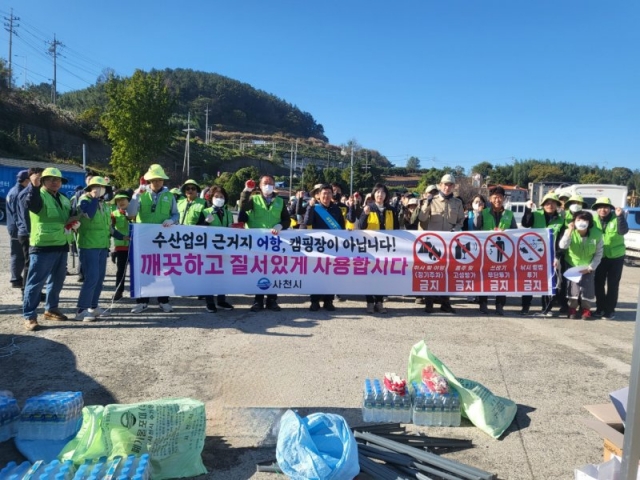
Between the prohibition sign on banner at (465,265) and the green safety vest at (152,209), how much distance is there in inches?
173

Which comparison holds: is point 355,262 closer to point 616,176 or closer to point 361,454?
point 361,454

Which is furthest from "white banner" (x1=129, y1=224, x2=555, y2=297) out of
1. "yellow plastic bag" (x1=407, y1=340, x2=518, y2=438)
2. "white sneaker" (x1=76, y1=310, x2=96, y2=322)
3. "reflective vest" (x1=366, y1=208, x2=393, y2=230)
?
"yellow plastic bag" (x1=407, y1=340, x2=518, y2=438)

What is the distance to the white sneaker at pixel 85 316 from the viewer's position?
589 cm

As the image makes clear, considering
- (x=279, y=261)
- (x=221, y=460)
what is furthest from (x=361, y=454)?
(x=279, y=261)

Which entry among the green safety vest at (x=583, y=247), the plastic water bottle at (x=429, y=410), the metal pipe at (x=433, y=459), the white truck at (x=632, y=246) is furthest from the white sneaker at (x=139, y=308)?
the white truck at (x=632, y=246)

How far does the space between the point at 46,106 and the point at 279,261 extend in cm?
4655

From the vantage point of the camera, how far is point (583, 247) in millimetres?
6840

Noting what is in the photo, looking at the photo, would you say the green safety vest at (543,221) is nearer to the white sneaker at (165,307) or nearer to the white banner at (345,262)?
the white banner at (345,262)

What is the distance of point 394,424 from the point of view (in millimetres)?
3330

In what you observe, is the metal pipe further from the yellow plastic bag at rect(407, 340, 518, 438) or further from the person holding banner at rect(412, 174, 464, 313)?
the person holding banner at rect(412, 174, 464, 313)

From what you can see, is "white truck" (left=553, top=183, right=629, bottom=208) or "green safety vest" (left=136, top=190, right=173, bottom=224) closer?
"green safety vest" (left=136, top=190, right=173, bottom=224)

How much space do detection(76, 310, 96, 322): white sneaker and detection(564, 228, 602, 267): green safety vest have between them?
703 centimetres

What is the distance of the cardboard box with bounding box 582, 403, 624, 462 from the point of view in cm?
258

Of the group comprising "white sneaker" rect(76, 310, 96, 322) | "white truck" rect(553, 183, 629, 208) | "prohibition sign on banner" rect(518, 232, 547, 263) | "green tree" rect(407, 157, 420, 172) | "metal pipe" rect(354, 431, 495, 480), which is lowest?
"metal pipe" rect(354, 431, 495, 480)
